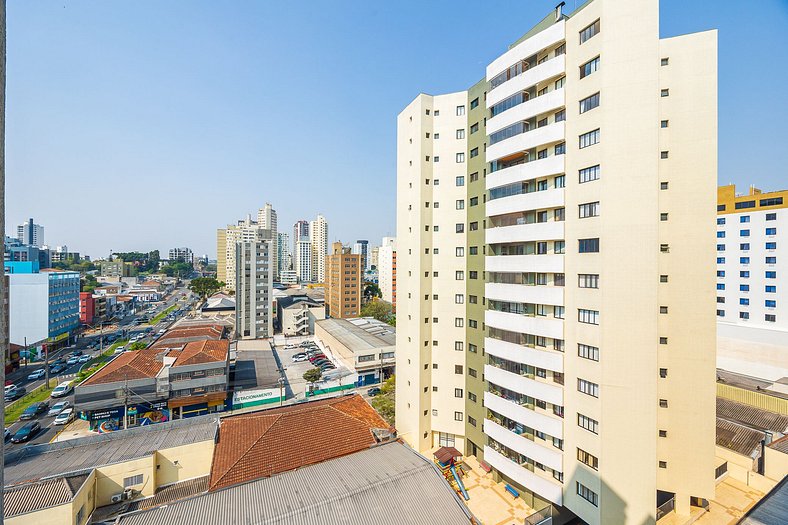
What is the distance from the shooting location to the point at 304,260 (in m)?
183

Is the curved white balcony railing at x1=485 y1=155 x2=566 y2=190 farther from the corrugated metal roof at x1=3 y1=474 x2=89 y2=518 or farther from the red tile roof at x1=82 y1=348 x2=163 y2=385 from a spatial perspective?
the red tile roof at x1=82 y1=348 x2=163 y2=385

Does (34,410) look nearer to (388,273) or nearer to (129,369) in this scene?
(129,369)

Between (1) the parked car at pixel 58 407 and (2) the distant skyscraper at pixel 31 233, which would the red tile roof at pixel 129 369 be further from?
(2) the distant skyscraper at pixel 31 233

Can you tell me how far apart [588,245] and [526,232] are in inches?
147

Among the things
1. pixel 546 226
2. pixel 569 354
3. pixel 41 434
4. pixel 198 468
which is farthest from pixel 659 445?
pixel 41 434

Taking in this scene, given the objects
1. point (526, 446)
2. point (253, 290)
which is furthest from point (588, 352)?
point (253, 290)

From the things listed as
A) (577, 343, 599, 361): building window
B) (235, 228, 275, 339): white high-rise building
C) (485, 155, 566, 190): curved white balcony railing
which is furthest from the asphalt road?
(485, 155, 566, 190): curved white balcony railing

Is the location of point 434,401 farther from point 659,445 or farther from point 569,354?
point 659,445

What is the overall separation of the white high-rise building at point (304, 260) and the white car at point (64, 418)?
5844 inches

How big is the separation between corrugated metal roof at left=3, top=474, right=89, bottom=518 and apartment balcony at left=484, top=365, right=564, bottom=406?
2454 cm

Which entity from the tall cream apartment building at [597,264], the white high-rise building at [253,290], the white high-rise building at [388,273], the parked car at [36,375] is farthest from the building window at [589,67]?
the white high-rise building at [388,273]

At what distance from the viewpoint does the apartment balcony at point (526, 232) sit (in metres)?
19.8

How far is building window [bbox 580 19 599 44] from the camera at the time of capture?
17859 mm

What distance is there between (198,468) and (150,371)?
1478 cm
